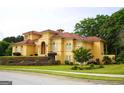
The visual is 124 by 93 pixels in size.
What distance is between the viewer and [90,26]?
148 feet

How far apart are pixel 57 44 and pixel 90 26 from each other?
17.7 ft

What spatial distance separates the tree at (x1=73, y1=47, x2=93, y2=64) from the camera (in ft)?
118

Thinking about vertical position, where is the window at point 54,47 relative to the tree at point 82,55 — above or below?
above

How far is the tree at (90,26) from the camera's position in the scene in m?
43.9

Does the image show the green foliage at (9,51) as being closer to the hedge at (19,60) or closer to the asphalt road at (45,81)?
the hedge at (19,60)

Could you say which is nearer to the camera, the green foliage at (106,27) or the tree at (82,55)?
the tree at (82,55)

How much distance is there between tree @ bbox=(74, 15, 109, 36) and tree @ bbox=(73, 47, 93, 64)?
5.91 m

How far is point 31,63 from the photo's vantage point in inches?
1587

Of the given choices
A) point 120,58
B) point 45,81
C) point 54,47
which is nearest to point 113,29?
point 120,58

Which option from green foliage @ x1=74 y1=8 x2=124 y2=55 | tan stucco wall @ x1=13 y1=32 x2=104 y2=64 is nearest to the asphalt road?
tan stucco wall @ x1=13 y1=32 x2=104 y2=64

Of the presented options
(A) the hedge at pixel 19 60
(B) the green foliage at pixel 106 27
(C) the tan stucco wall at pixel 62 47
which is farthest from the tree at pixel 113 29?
(A) the hedge at pixel 19 60

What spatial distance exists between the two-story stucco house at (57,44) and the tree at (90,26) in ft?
6.41

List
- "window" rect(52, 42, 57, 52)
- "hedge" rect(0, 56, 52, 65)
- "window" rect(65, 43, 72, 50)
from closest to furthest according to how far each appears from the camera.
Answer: "hedge" rect(0, 56, 52, 65) < "window" rect(65, 43, 72, 50) < "window" rect(52, 42, 57, 52)

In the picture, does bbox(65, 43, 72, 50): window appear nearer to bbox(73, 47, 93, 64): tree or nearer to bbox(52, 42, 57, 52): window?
bbox(52, 42, 57, 52): window
